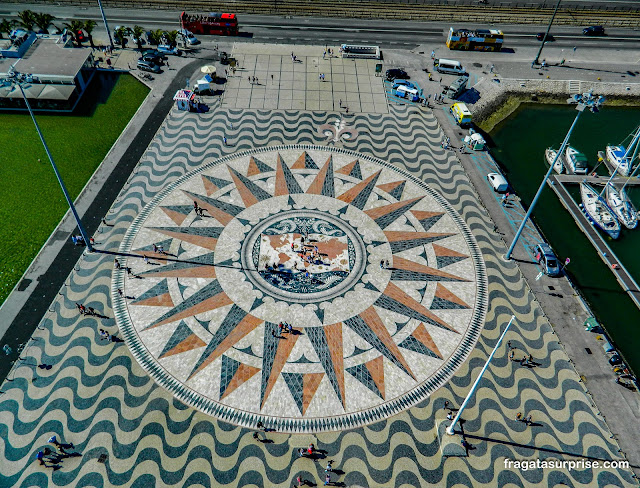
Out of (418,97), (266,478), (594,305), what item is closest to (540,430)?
(594,305)

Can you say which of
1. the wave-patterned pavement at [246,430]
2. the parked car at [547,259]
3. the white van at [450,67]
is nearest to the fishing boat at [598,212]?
the parked car at [547,259]

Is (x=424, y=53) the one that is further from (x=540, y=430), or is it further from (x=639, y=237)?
(x=540, y=430)

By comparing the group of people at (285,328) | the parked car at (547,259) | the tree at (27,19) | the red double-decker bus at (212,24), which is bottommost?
the group of people at (285,328)

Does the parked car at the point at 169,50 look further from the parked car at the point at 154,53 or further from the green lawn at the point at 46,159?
the green lawn at the point at 46,159

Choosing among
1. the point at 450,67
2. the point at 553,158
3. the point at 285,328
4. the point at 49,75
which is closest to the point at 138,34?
the point at 49,75

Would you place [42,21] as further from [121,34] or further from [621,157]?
[621,157]

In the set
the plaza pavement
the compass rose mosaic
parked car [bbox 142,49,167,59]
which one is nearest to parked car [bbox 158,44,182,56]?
parked car [bbox 142,49,167,59]
